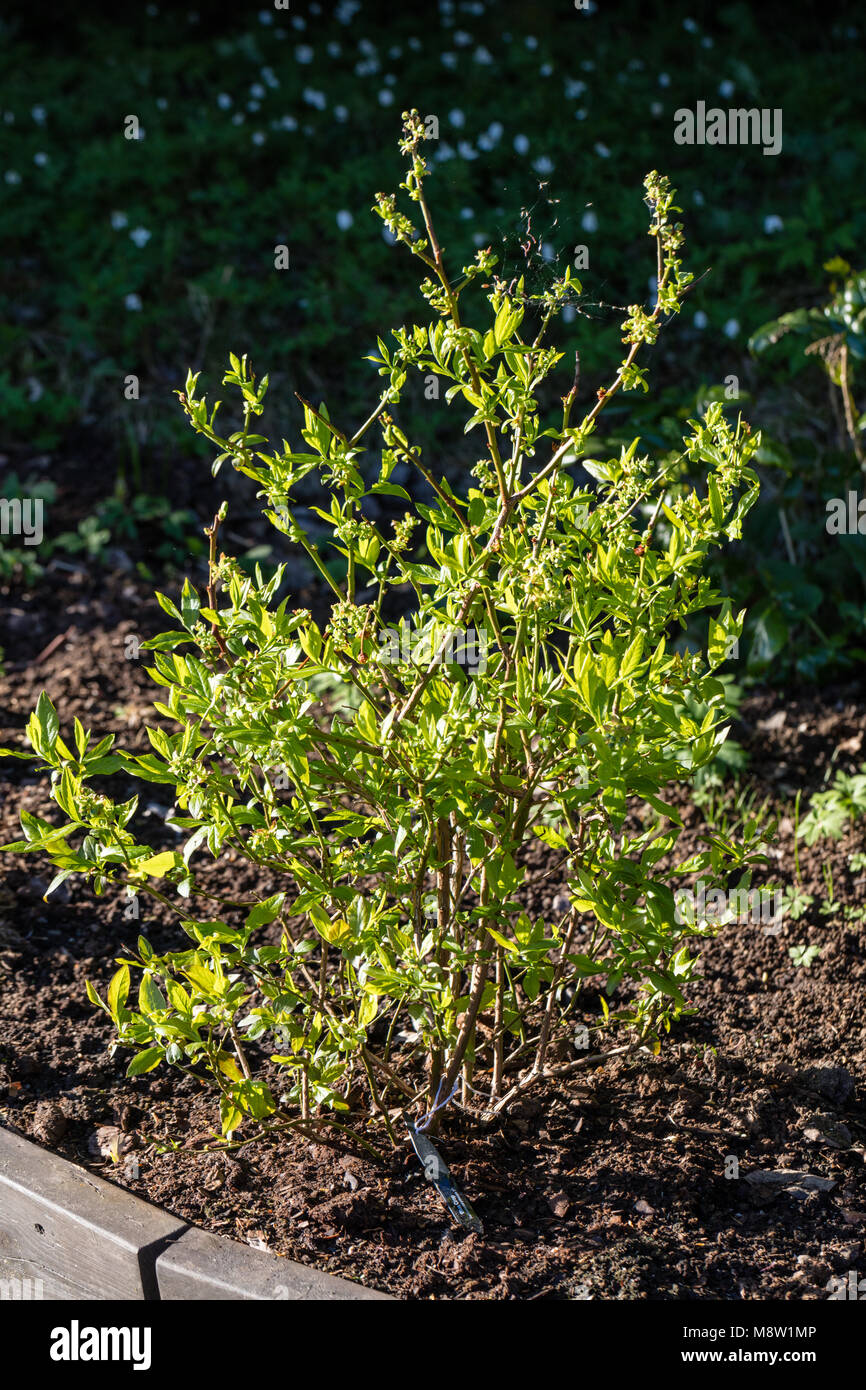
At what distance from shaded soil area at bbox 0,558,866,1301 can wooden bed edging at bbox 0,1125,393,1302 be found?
8 cm

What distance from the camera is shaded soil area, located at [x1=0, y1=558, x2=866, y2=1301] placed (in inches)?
85.8

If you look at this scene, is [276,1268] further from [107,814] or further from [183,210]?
[183,210]

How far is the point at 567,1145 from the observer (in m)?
2.47

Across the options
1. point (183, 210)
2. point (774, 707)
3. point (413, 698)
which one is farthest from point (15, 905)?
point (183, 210)

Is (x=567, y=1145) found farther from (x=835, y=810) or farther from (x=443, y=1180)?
(x=835, y=810)

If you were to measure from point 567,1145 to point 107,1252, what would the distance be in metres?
0.90

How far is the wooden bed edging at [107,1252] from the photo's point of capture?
205 centimetres

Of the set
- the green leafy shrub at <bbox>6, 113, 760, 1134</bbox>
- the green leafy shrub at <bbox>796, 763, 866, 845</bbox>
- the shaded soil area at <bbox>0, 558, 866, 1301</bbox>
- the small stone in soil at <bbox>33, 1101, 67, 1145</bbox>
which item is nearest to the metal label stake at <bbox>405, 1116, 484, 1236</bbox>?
the shaded soil area at <bbox>0, 558, 866, 1301</bbox>

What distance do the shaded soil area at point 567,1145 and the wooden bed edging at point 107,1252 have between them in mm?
85

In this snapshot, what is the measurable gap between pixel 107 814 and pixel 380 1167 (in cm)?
90

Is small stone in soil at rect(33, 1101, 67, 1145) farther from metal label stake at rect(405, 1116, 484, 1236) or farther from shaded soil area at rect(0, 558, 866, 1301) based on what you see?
metal label stake at rect(405, 1116, 484, 1236)

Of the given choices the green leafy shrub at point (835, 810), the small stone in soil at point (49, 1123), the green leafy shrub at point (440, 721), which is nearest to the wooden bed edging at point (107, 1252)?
the small stone in soil at point (49, 1123)

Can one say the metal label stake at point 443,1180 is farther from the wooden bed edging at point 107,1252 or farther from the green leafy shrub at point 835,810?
Result: the green leafy shrub at point 835,810

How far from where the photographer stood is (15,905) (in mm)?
3150
